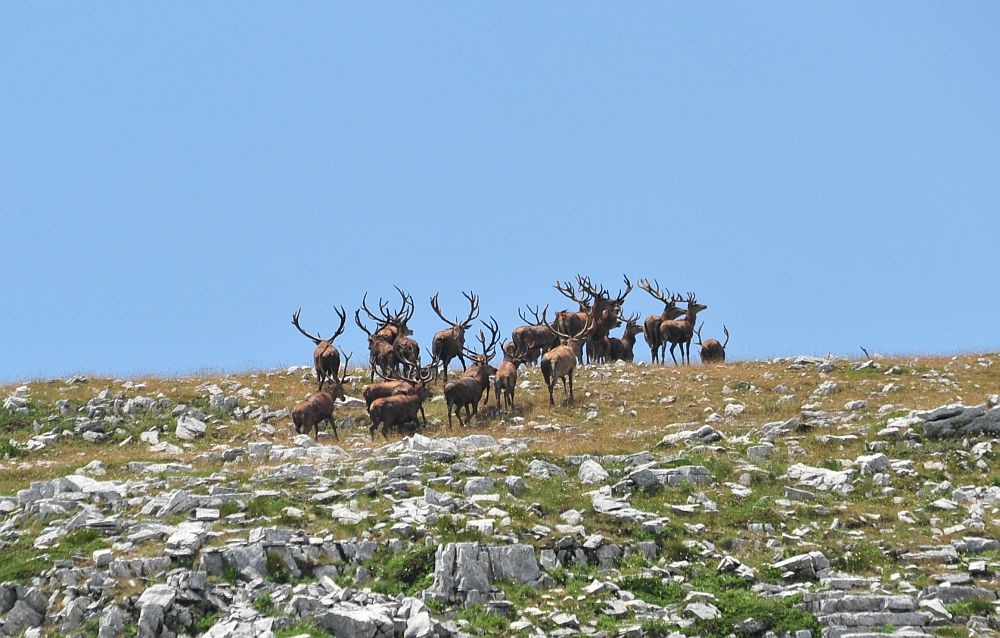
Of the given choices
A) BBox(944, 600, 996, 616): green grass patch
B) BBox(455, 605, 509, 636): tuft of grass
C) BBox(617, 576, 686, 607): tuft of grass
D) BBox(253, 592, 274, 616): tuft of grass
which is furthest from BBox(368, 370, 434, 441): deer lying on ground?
BBox(944, 600, 996, 616): green grass patch

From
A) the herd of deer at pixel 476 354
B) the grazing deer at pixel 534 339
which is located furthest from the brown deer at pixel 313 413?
the grazing deer at pixel 534 339

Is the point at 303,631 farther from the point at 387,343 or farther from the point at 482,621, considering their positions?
the point at 387,343

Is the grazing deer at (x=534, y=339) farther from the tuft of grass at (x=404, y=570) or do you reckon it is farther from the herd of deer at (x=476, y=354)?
the tuft of grass at (x=404, y=570)

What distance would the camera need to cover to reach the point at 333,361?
109 ft

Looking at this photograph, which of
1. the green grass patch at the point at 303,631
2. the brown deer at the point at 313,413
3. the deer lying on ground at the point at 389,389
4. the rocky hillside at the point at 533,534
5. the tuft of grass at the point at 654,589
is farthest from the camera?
the deer lying on ground at the point at 389,389

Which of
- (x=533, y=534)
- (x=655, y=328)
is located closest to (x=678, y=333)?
(x=655, y=328)

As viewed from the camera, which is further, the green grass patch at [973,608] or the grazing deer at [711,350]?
the grazing deer at [711,350]

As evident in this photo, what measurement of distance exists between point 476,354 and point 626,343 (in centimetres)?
1389

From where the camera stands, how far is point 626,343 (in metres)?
43.9

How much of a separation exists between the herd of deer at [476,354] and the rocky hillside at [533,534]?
5.54ft

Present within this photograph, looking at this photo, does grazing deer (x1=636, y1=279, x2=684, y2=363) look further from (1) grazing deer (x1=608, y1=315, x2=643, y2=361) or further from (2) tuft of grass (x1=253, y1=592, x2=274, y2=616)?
(2) tuft of grass (x1=253, y1=592, x2=274, y2=616)

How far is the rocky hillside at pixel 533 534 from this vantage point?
14.8m

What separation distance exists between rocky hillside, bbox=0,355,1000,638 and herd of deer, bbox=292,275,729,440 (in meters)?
1.69

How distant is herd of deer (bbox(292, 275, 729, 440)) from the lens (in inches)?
1104
